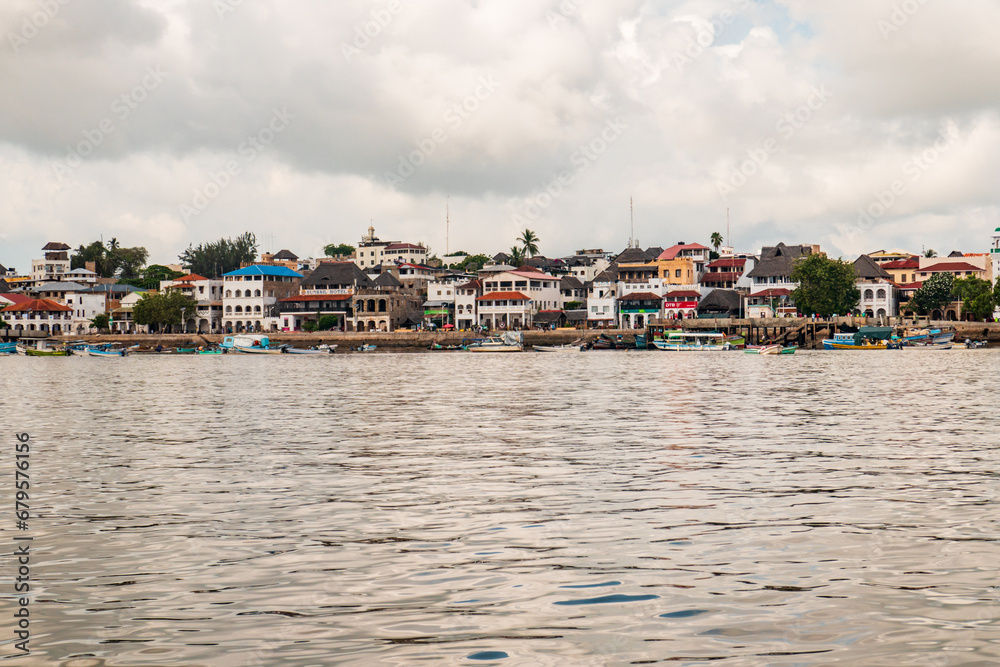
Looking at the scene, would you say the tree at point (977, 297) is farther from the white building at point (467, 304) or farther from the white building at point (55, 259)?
the white building at point (55, 259)

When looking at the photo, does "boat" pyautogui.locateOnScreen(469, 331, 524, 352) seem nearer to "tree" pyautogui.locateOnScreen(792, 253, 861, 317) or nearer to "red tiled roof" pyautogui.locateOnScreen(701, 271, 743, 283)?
"red tiled roof" pyautogui.locateOnScreen(701, 271, 743, 283)

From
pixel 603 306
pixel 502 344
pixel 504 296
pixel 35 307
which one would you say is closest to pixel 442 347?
pixel 502 344

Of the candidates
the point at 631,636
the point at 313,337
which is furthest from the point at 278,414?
the point at 313,337

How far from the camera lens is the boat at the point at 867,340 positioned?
340 ft

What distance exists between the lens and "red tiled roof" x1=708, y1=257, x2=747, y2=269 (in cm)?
13825

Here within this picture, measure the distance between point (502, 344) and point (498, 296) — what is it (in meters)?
21.2

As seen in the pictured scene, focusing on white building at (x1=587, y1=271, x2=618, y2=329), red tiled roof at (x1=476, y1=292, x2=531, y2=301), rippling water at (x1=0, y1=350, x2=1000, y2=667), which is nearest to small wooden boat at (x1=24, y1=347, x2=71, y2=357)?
red tiled roof at (x1=476, y1=292, x2=531, y2=301)

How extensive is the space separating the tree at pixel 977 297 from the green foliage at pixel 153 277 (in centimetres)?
12998

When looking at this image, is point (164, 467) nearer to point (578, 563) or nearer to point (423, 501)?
point (423, 501)

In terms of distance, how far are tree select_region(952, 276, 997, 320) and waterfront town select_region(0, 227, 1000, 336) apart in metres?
1.27

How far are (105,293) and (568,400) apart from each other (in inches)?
5476

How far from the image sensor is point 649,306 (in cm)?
13200

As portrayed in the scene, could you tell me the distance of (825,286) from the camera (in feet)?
374

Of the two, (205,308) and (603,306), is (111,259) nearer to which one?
(205,308)
